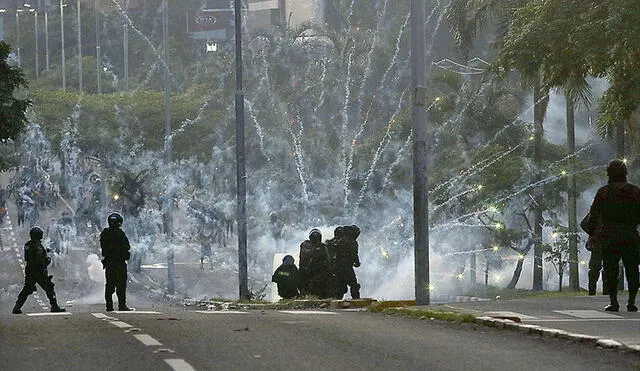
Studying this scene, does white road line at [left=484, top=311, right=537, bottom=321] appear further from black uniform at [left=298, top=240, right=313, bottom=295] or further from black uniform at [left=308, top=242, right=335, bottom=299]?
black uniform at [left=298, top=240, right=313, bottom=295]

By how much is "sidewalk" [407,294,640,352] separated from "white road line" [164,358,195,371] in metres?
3.40

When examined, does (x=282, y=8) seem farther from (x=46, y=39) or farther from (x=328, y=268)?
(x=328, y=268)

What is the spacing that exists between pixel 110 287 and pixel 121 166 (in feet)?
169

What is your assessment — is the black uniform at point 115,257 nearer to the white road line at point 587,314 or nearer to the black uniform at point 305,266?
the black uniform at point 305,266

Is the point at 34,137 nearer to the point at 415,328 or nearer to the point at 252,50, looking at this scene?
the point at 252,50

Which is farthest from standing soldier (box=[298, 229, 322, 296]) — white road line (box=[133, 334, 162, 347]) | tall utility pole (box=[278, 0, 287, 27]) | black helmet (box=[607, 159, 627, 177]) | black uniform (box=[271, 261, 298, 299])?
tall utility pole (box=[278, 0, 287, 27])

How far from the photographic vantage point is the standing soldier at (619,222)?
1891cm

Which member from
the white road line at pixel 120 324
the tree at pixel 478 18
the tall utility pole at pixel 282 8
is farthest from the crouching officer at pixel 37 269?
the tall utility pole at pixel 282 8

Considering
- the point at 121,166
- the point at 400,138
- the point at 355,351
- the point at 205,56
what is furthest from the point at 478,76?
the point at 205,56

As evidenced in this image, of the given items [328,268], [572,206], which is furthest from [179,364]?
[572,206]

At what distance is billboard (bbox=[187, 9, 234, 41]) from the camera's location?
433 ft

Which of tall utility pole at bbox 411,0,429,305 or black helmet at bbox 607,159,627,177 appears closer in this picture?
black helmet at bbox 607,159,627,177

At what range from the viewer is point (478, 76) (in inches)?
2261

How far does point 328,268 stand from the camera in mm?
29938
